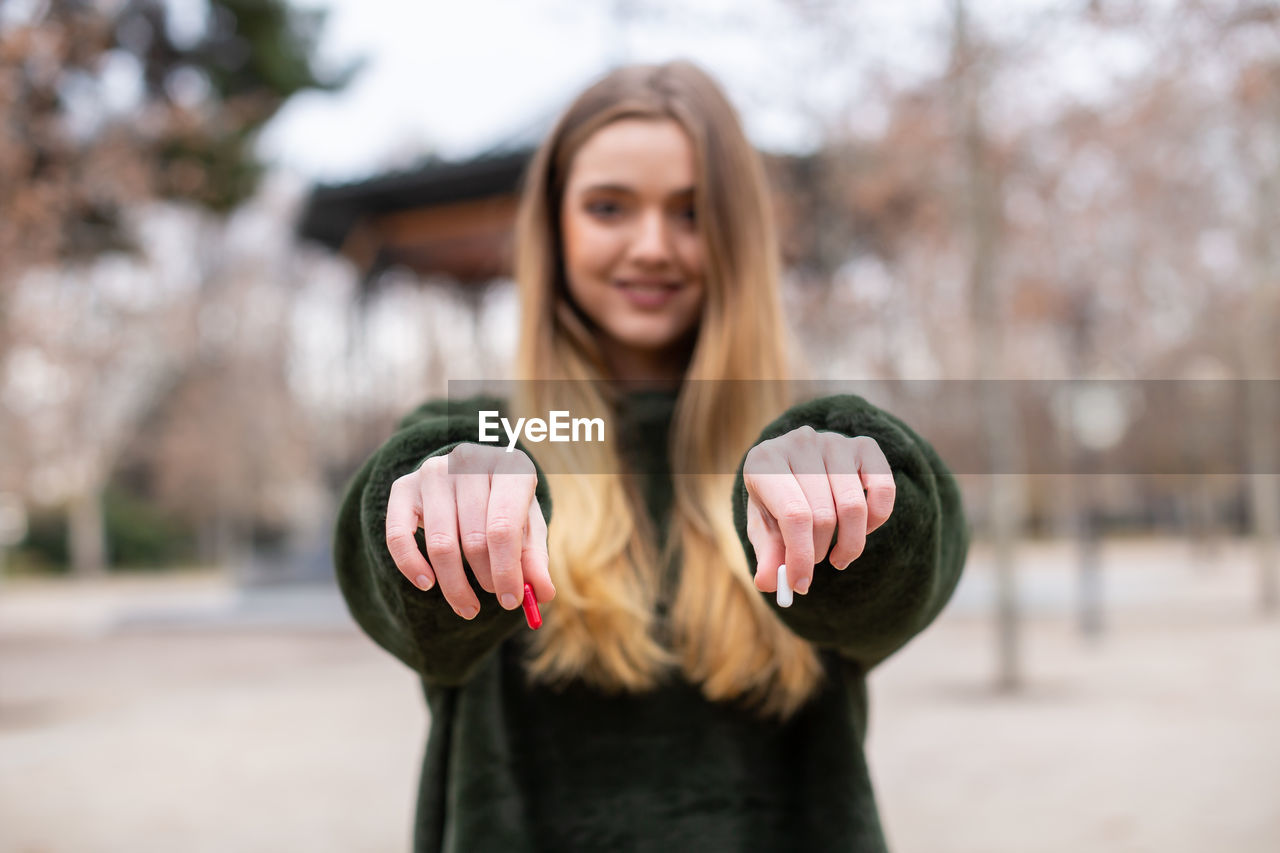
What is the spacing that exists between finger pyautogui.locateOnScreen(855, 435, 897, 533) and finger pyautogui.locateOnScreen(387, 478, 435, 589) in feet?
1.08

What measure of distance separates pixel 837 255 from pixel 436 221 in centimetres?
528

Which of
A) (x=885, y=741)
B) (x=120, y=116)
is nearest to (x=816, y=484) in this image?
(x=885, y=741)

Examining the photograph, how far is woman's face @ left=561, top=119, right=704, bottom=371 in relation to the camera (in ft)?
4.54

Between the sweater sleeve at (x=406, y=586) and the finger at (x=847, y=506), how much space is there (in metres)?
0.22

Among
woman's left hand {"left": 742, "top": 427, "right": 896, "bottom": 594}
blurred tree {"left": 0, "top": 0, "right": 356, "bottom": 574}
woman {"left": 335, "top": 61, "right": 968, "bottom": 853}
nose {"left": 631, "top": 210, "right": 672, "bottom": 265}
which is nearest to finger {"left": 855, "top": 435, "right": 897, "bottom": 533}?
woman's left hand {"left": 742, "top": 427, "right": 896, "bottom": 594}

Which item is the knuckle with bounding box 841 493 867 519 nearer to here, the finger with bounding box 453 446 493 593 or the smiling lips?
the finger with bounding box 453 446 493 593

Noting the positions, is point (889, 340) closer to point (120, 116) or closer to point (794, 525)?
point (120, 116)

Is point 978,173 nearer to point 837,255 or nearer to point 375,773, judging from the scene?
point 837,255

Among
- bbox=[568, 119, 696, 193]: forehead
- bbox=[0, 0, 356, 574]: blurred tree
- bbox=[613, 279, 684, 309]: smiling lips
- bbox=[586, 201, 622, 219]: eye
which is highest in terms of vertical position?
bbox=[0, 0, 356, 574]: blurred tree

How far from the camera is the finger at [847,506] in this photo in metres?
0.67

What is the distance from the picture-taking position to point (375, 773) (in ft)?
18.8

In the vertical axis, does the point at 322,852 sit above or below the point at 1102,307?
below

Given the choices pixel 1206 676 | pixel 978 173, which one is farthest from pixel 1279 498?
pixel 978 173

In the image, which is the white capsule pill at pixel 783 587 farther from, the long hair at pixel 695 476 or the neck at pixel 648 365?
the neck at pixel 648 365
